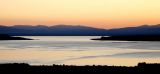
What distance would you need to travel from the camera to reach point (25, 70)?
20.7 meters

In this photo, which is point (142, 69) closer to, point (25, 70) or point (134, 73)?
point (134, 73)

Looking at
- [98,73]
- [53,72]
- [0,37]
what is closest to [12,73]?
[53,72]

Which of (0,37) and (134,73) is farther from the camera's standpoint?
(0,37)

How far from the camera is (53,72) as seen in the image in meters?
20.6

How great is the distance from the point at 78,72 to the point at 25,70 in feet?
9.27

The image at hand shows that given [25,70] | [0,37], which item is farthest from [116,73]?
[0,37]

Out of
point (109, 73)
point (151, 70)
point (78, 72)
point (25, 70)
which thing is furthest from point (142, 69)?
point (25, 70)

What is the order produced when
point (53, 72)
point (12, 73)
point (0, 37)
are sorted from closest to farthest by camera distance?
point (12, 73)
point (53, 72)
point (0, 37)

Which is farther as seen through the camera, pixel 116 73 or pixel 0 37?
pixel 0 37

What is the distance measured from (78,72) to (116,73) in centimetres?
202

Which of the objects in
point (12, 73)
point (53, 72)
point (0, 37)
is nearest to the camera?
point (12, 73)

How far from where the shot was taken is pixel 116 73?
→ 20.3 meters

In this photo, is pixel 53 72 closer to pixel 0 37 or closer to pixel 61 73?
pixel 61 73

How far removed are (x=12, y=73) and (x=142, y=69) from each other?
710cm
